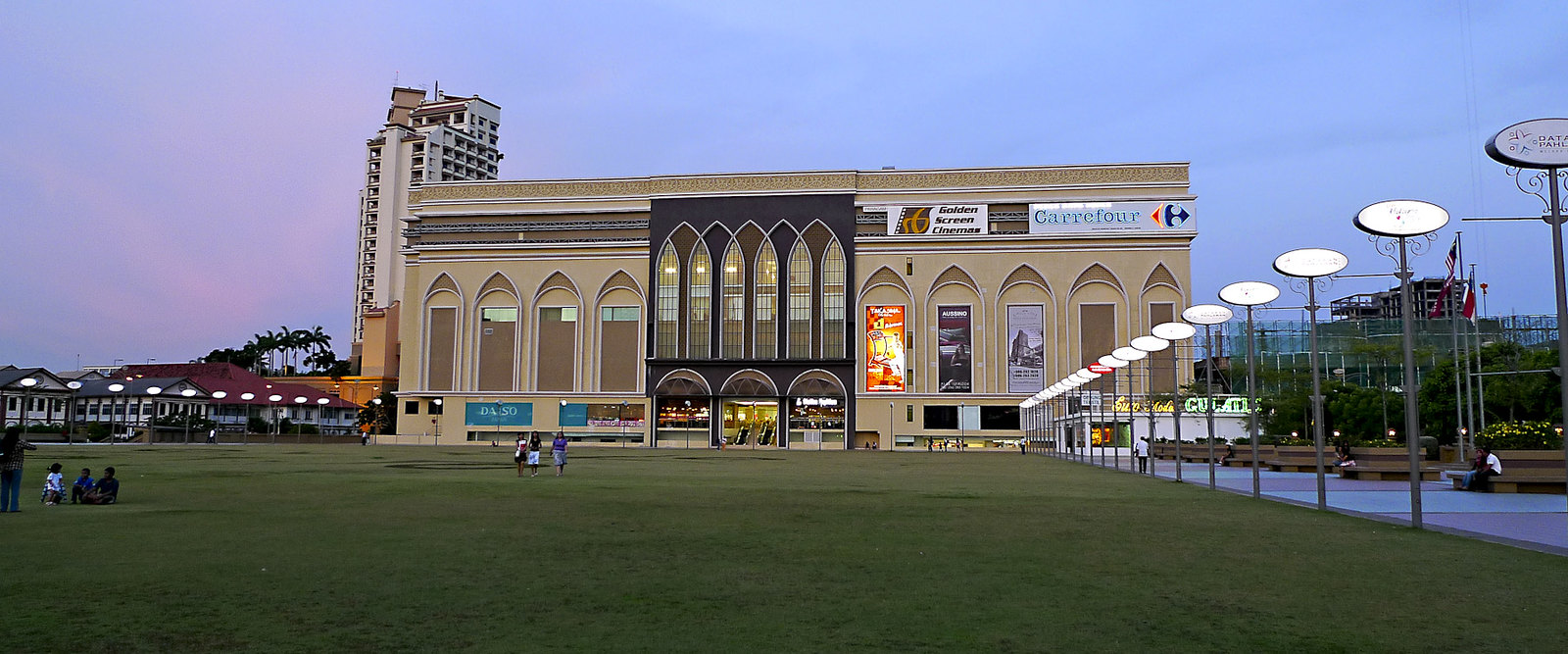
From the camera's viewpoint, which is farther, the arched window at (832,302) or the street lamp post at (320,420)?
the street lamp post at (320,420)

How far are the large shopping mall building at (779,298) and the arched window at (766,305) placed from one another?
149mm

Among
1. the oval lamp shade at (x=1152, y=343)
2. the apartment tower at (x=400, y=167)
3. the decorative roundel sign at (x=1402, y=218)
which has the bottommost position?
the oval lamp shade at (x=1152, y=343)

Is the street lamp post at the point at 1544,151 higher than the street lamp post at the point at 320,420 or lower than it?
higher

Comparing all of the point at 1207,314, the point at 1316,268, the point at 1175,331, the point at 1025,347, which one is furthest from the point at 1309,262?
the point at 1025,347

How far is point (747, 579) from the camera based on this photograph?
9.16 m

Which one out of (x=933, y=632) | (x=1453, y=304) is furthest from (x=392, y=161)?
(x=933, y=632)

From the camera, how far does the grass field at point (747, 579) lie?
6836mm

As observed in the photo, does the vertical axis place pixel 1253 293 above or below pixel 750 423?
above

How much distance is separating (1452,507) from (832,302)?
206ft

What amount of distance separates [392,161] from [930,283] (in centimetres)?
7922

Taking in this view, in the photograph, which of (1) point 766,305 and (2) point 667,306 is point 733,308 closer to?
(1) point 766,305

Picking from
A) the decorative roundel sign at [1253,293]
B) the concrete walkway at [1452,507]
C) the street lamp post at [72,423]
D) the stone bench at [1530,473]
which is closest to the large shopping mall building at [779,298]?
the street lamp post at [72,423]

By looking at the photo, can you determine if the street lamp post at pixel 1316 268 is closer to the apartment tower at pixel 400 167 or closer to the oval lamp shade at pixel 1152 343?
the oval lamp shade at pixel 1152 343

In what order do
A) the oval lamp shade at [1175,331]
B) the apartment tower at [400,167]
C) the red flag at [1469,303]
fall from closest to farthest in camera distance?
the oval lamp shade at [1175,331], the red flag at [1469,303], the apartment tower at [400,167]
